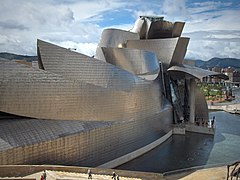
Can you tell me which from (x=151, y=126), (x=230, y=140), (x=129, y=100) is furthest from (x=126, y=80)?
(x=230, y=140)

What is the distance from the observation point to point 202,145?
2952 centimetres

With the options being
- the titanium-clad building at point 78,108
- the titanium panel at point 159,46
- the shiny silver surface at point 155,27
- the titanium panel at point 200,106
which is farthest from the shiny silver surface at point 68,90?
the titanium panel at point 200,106

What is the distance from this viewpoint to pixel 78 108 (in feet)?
63.6

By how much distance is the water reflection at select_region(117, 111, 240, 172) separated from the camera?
23.0 meters

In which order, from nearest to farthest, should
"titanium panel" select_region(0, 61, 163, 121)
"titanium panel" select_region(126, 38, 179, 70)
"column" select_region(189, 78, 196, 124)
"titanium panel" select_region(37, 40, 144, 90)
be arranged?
"titanium panel" select_region(0, 61, 163, 121) → "titanium panel" select_region(37, 40, 144, 90) → "titanium panel" select_region(126, 38, 179, 70) → "column" select_region(189, 78, 196, 124)

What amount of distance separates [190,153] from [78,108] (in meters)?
12.4

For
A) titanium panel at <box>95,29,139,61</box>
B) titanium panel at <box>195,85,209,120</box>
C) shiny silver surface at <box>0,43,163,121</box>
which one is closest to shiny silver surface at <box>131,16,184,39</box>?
titanium panel at <box>95,29,139,61</box>

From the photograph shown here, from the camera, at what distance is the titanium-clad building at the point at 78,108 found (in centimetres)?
1639

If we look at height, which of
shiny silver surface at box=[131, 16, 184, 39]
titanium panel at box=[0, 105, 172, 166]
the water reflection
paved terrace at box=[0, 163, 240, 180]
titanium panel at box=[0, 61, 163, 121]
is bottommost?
the water reflection

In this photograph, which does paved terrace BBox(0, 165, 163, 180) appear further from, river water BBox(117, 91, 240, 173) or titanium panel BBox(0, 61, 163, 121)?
river water BBox(117, 91, 240, 173)

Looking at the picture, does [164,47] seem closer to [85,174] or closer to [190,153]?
[190,153]

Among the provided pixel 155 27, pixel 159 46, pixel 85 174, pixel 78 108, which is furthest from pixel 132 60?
pixel 85 174

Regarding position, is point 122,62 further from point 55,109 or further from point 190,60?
point 190,60

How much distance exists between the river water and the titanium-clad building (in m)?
1.22
